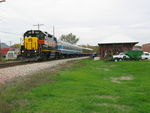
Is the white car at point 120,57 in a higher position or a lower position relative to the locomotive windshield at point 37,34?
lower

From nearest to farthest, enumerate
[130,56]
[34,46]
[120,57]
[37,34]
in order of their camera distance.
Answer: [34,46], [37,34], [120,57], [130,56]

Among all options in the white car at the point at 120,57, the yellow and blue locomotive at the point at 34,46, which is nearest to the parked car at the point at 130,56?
the white car at the point at 120,57

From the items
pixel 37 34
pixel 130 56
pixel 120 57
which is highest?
pixel 37 34

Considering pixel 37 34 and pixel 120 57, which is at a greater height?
pixel 37 34

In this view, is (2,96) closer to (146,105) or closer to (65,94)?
(65,94)

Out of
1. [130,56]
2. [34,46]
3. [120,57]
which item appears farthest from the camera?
[130,56]

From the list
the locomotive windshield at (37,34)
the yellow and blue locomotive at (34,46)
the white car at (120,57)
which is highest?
the locomotive windshield at (37,34)

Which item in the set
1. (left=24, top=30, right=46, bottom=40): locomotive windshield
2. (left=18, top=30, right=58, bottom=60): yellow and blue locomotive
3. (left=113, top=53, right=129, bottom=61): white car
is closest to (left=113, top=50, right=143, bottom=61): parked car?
(left=113, top=53, right=129, bottom=61): white car

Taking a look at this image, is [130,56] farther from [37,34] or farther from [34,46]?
[34,46]

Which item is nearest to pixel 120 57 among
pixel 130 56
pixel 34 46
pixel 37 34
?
pixel 130 56

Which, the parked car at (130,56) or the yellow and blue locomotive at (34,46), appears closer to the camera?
the yellow and blue locomotive at (34,46)

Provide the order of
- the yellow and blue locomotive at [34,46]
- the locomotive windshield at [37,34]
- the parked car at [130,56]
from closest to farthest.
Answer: the yellow and blue locomotive at [34,46] → the locomotive windshield at [37,34] → the parked car at [130,56]

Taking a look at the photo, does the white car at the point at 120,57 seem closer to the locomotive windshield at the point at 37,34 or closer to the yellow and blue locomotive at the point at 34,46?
the yellow and blue locomotive at the point at 34,46

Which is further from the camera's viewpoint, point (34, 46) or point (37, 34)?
point (37, 34)
